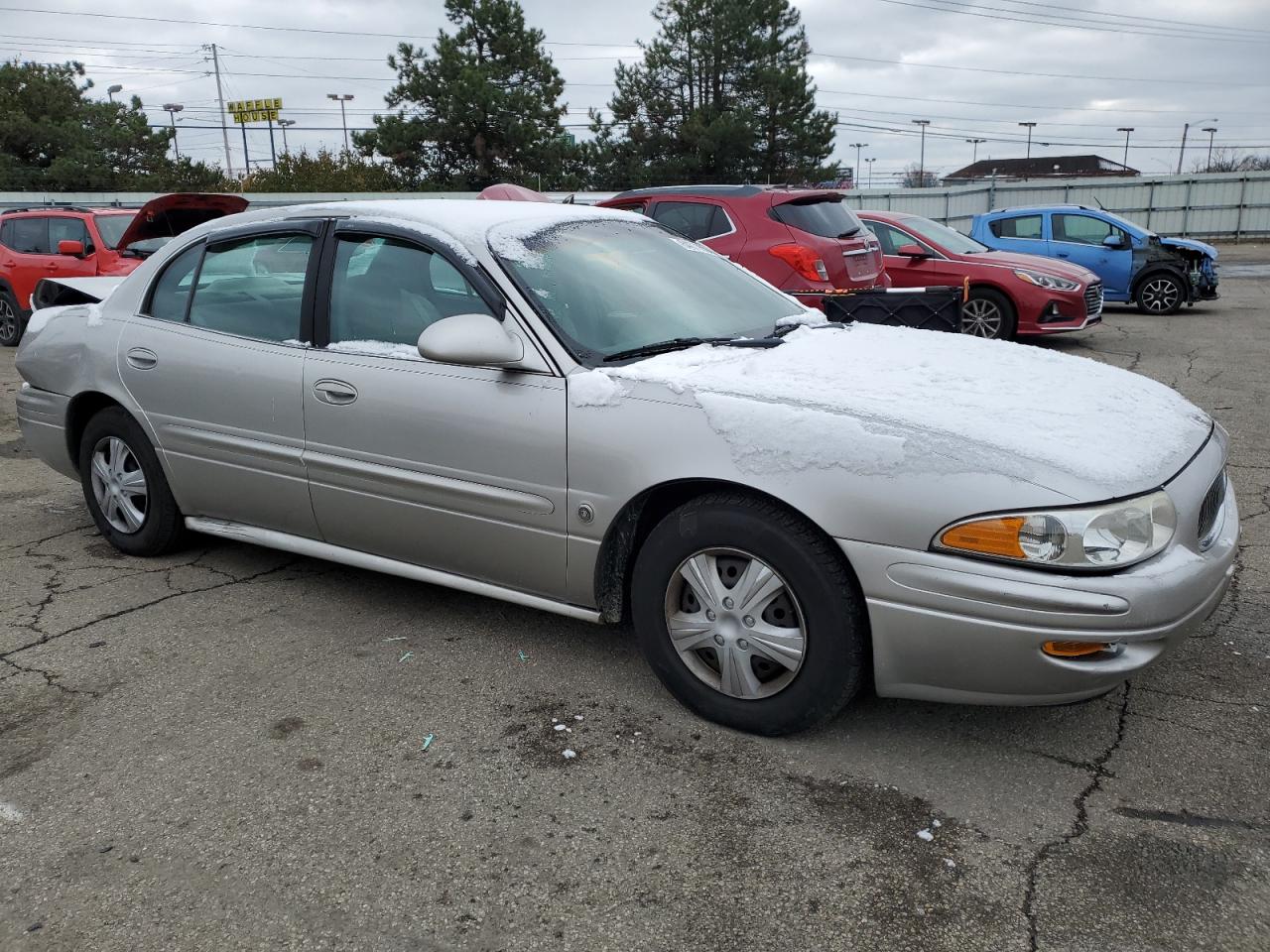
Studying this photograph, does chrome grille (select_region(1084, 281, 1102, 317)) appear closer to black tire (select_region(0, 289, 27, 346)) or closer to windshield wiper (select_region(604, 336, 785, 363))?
windshield wiper (select_region(604, 336, 785, 363))

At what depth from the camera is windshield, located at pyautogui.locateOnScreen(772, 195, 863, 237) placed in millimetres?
8758

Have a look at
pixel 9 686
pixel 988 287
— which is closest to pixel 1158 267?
pixel 988 287

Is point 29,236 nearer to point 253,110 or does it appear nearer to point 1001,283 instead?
point 1001,283

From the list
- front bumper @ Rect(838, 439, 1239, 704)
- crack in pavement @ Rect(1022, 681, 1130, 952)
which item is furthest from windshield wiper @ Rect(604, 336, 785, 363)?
crack in pavement @ Rect(1022, 681, 1130, 952)

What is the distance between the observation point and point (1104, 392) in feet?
10.6

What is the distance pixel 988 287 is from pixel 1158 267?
15.1 feet

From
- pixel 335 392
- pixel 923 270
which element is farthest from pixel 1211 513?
pixel 923 270

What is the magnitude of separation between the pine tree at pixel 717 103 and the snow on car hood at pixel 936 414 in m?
38.3

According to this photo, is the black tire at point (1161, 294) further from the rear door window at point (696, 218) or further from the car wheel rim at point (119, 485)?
the car wheel rim at point (119, 485)

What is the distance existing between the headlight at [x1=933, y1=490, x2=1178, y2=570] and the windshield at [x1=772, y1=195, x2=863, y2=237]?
6484 millimetres

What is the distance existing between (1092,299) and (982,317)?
113 cm

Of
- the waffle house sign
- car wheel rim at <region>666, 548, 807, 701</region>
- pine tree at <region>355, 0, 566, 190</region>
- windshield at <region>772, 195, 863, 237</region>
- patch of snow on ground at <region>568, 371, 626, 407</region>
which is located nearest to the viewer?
car wheel rim at <region>666, 548, 807, 701</region>

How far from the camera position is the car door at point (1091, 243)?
45.3 feet

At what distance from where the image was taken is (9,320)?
41.4 ft
